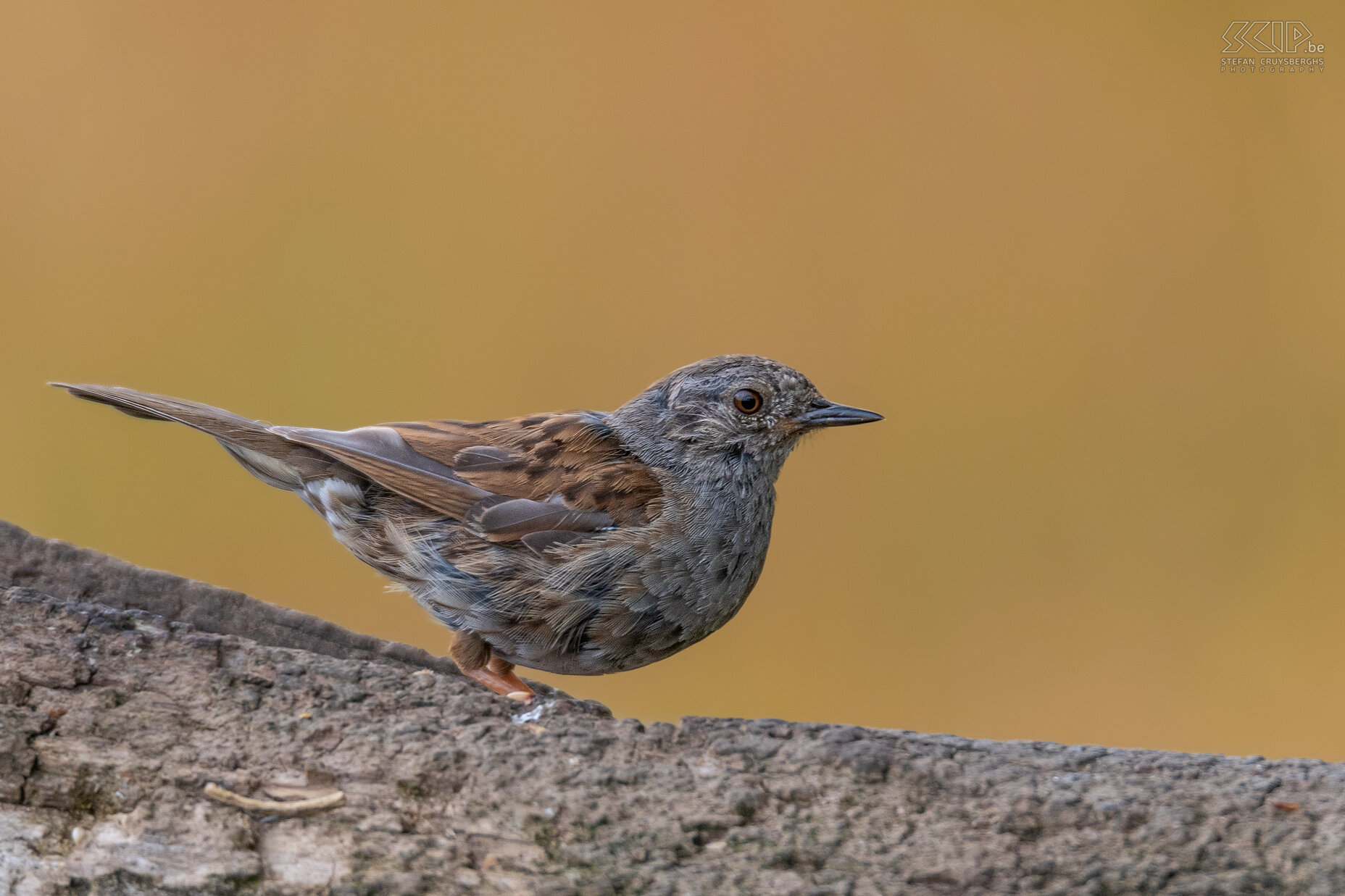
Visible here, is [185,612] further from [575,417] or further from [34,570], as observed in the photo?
[575,417]

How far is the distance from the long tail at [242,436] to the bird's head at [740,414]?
958mm

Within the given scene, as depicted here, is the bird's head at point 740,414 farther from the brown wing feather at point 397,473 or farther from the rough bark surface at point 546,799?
the rough bark surface at point 546,799

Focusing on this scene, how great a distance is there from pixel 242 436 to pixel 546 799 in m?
1.68

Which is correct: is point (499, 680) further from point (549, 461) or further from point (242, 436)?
point (242, 436)

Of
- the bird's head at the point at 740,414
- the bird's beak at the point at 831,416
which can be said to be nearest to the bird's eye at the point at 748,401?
the bird's head at the point at 740,414

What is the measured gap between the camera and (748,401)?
3.52m

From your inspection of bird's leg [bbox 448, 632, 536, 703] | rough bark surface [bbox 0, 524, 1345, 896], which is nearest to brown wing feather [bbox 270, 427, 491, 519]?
bird's leg [bbox 448, 632, 536, 703]

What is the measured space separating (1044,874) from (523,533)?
166cm

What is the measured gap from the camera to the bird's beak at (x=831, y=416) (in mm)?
3479

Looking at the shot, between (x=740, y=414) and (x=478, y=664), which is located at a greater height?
(x=740, y=414)

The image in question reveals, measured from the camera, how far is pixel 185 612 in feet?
10.4

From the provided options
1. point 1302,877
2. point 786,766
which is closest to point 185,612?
point 786,766

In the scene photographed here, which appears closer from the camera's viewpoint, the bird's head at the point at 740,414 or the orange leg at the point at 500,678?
the orange leg at the point at 500,678

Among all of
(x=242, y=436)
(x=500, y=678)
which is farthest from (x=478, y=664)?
(x=242, y=436)
